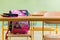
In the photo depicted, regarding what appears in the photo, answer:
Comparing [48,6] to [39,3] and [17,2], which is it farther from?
[17,2]

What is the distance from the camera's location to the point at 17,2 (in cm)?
601

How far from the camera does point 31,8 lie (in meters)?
6.05

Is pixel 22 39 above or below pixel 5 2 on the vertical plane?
below

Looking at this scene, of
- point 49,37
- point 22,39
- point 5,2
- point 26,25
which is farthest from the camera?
point 5,2

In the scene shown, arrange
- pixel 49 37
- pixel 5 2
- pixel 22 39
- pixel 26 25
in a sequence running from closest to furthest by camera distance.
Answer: pixel 49 37 < pixel 26 25 < pixel 22 39 < pixel 5 2

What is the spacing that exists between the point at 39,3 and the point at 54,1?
55 centimetres

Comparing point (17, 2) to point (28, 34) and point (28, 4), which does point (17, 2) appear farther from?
point (28, 34)

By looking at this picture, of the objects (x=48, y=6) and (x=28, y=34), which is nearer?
(x=28, y=34)

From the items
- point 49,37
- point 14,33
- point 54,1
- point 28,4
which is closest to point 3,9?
point 28,4

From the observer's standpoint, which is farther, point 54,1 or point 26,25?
point 54,1

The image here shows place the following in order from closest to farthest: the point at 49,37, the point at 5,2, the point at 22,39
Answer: the point at 49,37
the point at 22,39
the point at 5,2

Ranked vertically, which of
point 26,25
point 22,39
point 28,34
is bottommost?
point 22,39

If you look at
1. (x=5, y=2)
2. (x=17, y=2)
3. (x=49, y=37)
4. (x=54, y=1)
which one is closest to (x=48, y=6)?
(x=54, y=1)

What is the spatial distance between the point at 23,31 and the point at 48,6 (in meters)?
3.77
